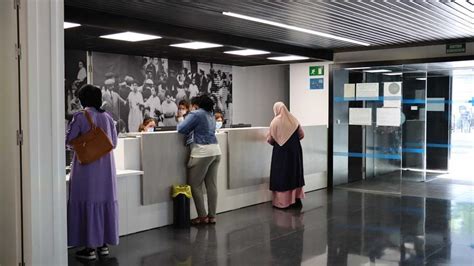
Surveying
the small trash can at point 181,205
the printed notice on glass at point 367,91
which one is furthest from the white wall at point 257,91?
the small trash can at point 181,205

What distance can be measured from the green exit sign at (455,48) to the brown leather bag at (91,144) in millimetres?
5857

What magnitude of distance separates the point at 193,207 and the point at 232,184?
0.76 metres

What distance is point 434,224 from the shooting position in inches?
244

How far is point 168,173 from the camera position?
6.03 m

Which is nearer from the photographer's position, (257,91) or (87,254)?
(87,254)

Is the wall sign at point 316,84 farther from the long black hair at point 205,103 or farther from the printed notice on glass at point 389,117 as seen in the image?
the long black hair at point 205,103

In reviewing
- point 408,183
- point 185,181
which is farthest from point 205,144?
point 408,183

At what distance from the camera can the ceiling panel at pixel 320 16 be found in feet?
17.8

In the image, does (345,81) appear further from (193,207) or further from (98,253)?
(98,253)

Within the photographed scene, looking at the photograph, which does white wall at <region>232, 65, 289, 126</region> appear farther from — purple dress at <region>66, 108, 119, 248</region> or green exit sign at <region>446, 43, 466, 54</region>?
purple dress at <region>66, 108, 119, 248</region>

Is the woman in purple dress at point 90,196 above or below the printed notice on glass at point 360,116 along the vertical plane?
below

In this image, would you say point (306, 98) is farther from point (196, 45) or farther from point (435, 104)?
point (435, 104)

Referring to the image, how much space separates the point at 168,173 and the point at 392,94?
14.8 feet

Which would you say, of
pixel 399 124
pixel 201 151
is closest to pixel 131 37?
pixel 201 151
